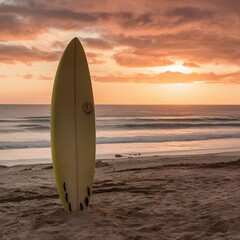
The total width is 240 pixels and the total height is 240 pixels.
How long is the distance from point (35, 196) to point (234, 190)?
289cm

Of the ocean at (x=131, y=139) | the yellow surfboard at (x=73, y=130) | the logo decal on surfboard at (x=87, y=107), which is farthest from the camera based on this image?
the ocean at (x=131, y=139)

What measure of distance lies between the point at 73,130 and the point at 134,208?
1.22 metres

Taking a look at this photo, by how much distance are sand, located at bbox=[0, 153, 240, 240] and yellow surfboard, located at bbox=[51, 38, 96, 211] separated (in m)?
0.28

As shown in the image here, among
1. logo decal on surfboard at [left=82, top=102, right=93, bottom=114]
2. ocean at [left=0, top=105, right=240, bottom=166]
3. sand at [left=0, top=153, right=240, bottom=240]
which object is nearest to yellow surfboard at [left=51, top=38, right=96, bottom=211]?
logo decal on surfboard at [left=82, top=102, right=93, bottom=114]

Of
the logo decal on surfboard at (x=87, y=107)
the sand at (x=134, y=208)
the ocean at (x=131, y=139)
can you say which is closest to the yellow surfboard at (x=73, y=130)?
the logo decal on surfboard at (x=87, y=107)

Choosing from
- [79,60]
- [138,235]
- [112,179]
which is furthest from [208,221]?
[112,179]

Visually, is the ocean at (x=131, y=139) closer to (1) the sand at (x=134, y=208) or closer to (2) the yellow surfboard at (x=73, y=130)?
(1) the sand at (x=134, y=208)

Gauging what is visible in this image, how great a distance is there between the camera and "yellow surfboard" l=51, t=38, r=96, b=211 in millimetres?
4324

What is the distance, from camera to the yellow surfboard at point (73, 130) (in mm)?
4324

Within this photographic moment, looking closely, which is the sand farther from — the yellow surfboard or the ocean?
the ocean

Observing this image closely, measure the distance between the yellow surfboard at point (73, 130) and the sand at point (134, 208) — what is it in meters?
0.28

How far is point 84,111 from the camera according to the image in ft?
14.7

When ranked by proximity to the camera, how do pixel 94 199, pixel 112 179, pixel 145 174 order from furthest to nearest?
pixel 145 174 < pixel 112 179 < pixel 94 199

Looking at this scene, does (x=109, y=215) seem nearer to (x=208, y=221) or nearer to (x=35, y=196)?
(x=208, y=221)
